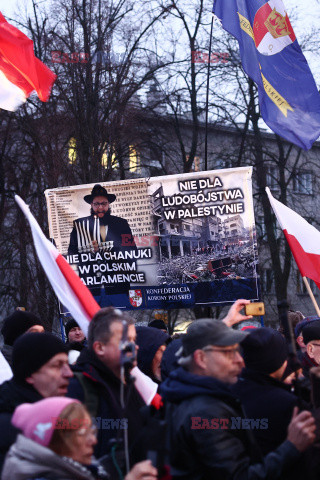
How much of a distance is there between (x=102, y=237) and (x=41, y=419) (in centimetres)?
632

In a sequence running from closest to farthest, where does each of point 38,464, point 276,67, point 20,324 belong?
1. point 38,464
2. point 20,324
3. point 276,67

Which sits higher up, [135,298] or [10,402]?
[135,298]

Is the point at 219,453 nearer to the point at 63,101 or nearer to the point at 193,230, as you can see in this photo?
the point at 193,230

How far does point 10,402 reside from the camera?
3.83 m

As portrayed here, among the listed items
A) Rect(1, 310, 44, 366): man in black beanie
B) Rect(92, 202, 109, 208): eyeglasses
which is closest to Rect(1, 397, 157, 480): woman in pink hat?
Rect(1, 310, 44, 366): man in black beanie

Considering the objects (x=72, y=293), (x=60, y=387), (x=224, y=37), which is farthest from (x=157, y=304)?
(x=224, y=37)

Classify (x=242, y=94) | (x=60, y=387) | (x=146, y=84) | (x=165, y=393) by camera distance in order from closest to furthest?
(x=165, y=393) → (x=60, y=387) → (x=146, y=84) → (x=242, y=94)

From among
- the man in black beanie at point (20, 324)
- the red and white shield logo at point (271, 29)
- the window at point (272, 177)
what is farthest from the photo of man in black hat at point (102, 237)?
the window at point (272, 177)

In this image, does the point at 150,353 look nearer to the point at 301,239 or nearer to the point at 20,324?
the point at 20,324

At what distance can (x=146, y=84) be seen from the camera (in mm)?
21031

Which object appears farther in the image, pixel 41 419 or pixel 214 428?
pixel 214 428

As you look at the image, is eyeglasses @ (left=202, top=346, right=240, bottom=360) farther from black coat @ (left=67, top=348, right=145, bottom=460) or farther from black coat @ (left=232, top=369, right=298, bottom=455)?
black coat @ (left=67, top=348, right=145, bottom=460)

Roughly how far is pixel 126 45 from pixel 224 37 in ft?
11.6

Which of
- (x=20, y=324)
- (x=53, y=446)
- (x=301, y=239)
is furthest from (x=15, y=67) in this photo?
(x=53, y=446)
